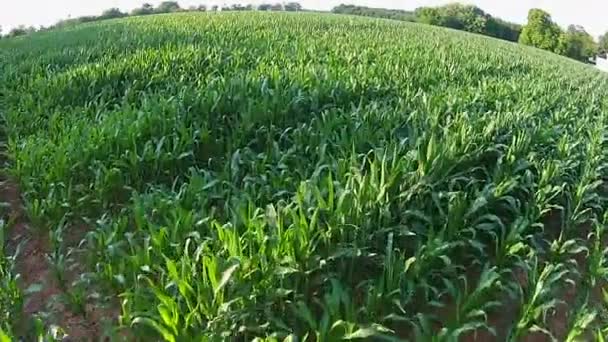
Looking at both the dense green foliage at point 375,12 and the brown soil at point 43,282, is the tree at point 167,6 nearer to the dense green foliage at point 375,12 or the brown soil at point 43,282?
the dense green foliage at point 375,12

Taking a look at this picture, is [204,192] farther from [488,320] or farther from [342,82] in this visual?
[342,82]

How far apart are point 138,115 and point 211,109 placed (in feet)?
2.17

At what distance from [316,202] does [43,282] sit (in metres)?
1.49

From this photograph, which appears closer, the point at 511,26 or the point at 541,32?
the point at 541,32

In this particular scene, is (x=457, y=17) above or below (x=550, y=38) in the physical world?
above

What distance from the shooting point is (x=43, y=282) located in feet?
9.21

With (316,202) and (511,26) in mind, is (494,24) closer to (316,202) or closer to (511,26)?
(511,26)

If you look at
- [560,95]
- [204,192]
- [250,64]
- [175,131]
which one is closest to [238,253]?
[204,192]

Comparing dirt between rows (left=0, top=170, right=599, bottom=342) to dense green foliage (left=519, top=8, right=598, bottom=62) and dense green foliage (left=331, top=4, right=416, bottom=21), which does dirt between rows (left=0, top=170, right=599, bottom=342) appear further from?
dense green foliage (left=331, top=4, right=416, bottom=21)

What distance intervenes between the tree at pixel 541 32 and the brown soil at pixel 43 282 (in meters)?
38.8

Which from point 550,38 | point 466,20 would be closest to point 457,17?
point 466,20

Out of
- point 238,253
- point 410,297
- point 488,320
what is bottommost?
point 488,320

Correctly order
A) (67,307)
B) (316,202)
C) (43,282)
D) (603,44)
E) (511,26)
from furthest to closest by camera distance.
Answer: (603,44)
(511,26)
(43,282)
(316,202)
(67,307)

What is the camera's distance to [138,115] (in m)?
4.28
